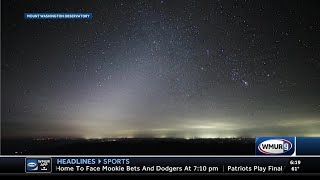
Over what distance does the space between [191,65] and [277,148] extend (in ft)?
1.88

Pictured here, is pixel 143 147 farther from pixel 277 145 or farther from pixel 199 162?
pixel 277 145

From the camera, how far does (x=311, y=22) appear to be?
155 inches

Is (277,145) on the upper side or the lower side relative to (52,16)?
lower

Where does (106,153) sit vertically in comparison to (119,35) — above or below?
below

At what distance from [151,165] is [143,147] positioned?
10cm

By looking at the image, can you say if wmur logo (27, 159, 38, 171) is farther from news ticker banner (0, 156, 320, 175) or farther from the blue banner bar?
the blue banner bar

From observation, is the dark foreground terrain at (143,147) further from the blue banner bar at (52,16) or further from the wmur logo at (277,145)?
the blue banner bar at (52,16)

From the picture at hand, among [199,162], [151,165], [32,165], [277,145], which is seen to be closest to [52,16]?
[32,165]

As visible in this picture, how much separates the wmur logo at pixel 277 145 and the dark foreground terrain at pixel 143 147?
38 mm

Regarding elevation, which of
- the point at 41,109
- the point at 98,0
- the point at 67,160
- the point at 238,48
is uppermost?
the point at 98,0

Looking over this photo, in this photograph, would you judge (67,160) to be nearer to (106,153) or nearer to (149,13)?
(106,153)

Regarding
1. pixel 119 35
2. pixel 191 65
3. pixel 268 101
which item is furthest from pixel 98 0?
pixel 268 101

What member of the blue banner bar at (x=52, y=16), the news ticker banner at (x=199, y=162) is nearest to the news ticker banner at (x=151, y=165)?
the news ticker banner at (x=199, y=162)

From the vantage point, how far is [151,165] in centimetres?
391
